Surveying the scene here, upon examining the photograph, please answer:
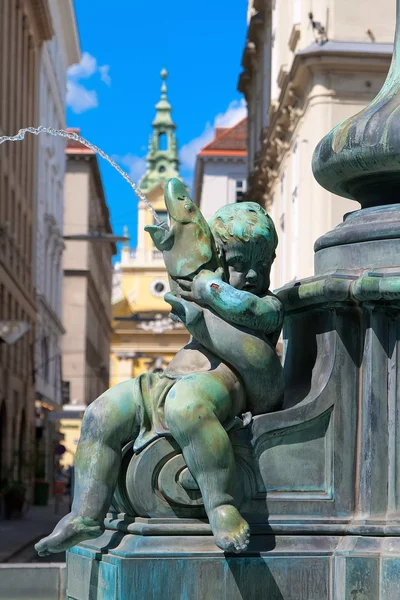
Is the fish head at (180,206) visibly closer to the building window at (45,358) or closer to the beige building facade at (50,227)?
the beige building facade at (50,227)

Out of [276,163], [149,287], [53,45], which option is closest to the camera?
[276,163]

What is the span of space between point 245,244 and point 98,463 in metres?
1.02

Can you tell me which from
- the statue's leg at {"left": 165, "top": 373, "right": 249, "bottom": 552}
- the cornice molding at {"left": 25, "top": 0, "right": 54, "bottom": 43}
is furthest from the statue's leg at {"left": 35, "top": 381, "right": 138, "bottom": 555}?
the cornice molding at {"left": 25, "top": 0, "right": 54, "bottom": 43}

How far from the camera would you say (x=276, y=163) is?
3969cm

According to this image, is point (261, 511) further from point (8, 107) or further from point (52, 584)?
point (8, 107)

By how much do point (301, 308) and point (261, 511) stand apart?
90 cm

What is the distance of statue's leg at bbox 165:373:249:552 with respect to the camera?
5.05 m

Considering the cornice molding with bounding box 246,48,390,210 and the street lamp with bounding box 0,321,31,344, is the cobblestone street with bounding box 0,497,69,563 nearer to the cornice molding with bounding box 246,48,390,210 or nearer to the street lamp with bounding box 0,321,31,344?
the street lamp with bounding box 0,321,31,344

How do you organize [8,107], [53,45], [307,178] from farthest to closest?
[53,45], [8,107], [307,178]

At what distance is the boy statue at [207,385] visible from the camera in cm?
516

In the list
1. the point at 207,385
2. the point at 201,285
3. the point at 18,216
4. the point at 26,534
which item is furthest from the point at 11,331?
the point at 207,385

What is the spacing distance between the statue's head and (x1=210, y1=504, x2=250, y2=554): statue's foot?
0.92 meters

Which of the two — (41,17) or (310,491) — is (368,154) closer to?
(310,491)

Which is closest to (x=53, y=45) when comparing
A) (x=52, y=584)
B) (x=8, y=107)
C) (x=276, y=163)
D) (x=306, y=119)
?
(x=8, y=107)
